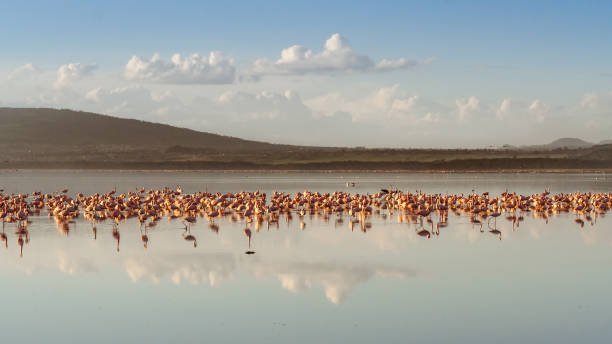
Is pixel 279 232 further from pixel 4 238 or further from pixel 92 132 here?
pixel 92 132

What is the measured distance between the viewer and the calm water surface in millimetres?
9727

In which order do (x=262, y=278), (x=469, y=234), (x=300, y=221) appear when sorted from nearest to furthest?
1. (x=262, y=278)
2. (x=469, y=234)
3. (x=300, y=221)

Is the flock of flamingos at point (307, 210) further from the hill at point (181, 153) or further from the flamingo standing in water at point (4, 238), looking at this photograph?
the hill at point (181, 153)

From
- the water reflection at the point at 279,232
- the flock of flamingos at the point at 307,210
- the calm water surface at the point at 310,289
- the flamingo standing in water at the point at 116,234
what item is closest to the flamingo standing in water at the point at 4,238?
the water reflection at the point at 279,232

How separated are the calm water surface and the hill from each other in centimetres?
6535

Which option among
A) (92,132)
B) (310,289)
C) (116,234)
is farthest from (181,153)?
(310,289)

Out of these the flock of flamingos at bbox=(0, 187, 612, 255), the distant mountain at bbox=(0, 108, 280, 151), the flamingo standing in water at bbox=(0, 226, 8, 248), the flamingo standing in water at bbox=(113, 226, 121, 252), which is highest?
the distant mountain at bbox=(0, 108, 280, 151)

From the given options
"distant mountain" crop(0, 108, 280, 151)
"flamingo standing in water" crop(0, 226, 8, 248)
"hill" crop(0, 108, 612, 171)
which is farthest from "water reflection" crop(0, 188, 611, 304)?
"distant mountain" crop(0, 108, 280, 151)

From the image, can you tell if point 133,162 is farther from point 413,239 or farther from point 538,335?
point 538,335

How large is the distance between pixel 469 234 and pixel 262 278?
26.9ft

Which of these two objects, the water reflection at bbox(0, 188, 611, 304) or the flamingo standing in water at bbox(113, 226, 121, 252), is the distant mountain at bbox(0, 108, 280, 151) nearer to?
the water reflection at bbox(0, 188, 611, 304)

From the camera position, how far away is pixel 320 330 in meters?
9.71

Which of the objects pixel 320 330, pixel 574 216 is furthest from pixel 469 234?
pixel 320 330

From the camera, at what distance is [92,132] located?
139 m
